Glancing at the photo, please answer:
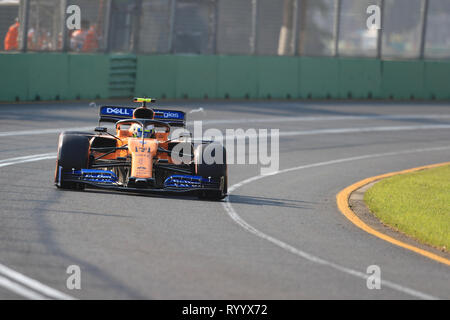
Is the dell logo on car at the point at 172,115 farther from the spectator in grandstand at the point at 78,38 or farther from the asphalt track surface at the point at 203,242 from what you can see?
the spectator in grandstand at the point at 78,38

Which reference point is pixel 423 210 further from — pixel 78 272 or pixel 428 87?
pixel 428 87

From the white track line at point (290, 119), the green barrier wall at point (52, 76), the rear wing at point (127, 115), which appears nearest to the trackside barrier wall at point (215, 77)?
the green barrier wall at point (52, 76)

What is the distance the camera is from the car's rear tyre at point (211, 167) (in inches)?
469

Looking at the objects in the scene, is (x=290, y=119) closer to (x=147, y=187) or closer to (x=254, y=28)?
(x=254, y=28)

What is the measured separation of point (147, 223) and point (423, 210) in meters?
3.96

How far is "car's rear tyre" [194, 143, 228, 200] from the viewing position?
1192 centimetres

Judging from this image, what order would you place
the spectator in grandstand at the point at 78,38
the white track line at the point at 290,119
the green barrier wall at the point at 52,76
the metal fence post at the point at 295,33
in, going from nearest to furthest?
the white track line at the point at 290,119 < the green barrier wall at the point at 52,76 < the spectator in grandstand at the point at 78,38 < the metal fence post at the point at 295,33

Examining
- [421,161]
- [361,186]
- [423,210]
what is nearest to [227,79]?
[421,161]

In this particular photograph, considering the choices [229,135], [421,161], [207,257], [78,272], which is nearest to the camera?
[78,272]

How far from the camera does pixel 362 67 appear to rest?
106ft

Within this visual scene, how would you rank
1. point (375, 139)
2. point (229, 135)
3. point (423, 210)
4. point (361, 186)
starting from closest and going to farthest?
point (423, 210), point (361, 186), point (229, 135), point (375, 139)

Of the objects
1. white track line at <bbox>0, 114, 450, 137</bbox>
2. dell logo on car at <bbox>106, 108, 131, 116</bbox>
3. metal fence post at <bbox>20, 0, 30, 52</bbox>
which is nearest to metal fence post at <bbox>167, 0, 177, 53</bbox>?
white track line at <bbox>0, 114, 450, 137</bbox>

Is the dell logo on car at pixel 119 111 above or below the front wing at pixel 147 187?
above

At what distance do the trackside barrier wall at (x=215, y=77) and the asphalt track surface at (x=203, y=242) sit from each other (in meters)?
7.17
